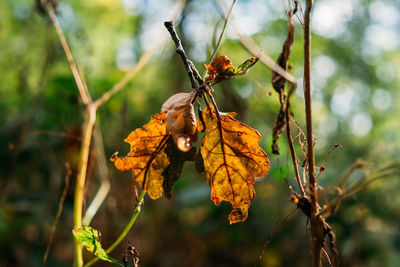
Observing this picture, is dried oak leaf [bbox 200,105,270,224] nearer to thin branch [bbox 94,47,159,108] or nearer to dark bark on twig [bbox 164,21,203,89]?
dark bark on twig [bbox 164,21,203,89]

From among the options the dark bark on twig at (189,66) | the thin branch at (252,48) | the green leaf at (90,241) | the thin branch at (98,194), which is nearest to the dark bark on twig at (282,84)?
the thin branch at (252,48)

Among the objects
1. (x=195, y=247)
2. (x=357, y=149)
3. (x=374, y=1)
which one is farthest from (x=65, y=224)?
(x=374, y=1)

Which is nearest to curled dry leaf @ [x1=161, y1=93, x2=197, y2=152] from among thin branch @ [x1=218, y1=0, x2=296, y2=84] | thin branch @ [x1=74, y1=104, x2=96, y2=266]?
thin branch @ [x1=218, y1=0, x2=296, y2=84]

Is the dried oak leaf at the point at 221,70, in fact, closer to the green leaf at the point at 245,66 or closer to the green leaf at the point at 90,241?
the green leaf at the point at 245,66

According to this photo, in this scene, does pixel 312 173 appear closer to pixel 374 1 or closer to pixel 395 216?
pixel 395 216

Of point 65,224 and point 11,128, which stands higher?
point 11,128

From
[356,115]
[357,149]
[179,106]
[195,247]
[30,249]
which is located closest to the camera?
[179,106]
